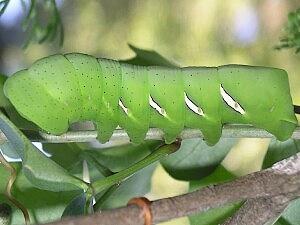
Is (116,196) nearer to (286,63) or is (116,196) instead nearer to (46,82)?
(46,82)

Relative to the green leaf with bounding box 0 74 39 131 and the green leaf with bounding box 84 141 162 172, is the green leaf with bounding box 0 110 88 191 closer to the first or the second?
the green leaf with bounding box 0 74 39 131

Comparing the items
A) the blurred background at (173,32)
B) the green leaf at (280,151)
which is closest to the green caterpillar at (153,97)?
the green leaf at (280,151)

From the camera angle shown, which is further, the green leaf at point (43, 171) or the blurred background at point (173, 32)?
the blurred background at point (173, 32)

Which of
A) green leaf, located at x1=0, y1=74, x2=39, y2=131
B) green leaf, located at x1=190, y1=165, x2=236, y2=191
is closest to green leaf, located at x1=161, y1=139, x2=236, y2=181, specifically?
green leaf, located at x1=190, y1=165, x2=236, y2=191

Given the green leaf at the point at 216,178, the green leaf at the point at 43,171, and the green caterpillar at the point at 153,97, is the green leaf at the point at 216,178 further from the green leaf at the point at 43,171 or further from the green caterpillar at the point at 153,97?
the green leaf at the point at 43,171

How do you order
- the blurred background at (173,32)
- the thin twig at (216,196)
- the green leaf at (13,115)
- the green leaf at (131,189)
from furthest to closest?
the blurred background at (173,32), the green leaf at (131,189), the green leaf at (13,115), the thin twig at (216,196)

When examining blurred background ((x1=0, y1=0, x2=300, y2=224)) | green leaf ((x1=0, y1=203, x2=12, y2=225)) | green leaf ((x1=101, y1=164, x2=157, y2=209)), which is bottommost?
blurred background ((x1=0, y1=0, x2=300, y2=224))
